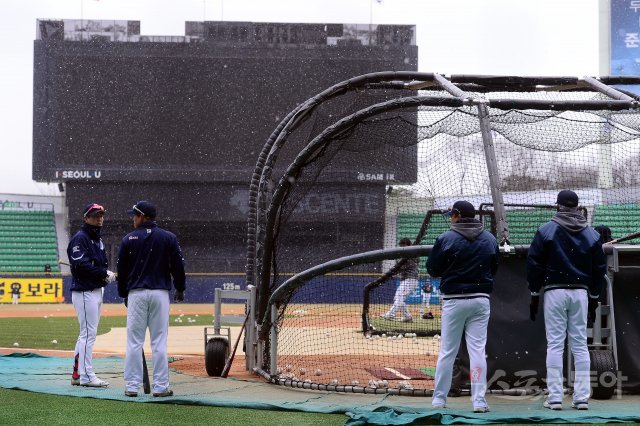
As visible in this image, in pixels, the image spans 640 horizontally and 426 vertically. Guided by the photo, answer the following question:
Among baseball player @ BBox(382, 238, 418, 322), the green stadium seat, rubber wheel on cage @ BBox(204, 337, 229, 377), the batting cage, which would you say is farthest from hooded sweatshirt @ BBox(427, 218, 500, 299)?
the green stadium seat

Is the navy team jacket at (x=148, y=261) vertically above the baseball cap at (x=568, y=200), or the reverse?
the baseball cap at (x=568, y=200)

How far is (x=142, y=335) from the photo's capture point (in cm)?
873

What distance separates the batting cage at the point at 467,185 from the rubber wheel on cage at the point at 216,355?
42 cm

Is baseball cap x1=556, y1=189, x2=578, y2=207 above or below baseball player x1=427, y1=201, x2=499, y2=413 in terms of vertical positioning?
above

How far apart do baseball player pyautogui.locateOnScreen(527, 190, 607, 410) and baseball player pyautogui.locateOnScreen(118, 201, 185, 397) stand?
3.31m

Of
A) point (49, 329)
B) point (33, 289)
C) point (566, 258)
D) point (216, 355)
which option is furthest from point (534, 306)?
point (33, 289)

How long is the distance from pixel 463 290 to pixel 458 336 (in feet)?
1.30

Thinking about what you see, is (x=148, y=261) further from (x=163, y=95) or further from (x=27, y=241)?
(x=27, y=241)

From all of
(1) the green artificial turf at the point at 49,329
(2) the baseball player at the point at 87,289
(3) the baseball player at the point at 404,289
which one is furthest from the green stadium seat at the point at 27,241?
(2) the baseball player at the point at 87,289

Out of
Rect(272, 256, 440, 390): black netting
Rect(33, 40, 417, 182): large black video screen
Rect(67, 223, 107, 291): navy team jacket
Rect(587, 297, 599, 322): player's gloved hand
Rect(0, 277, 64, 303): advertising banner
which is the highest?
Rect(33, 40, 417, 182): large black video screen

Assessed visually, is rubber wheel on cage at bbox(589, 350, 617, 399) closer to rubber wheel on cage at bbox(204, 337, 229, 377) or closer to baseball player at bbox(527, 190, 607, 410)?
baseball player at bbox(527, 190, 607, 410)

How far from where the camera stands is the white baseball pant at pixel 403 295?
16.0 meters

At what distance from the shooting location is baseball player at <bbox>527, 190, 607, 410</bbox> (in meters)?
7.89

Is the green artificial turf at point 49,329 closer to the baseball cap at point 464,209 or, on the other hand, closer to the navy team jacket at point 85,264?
the navy team jacket at point 85,264
